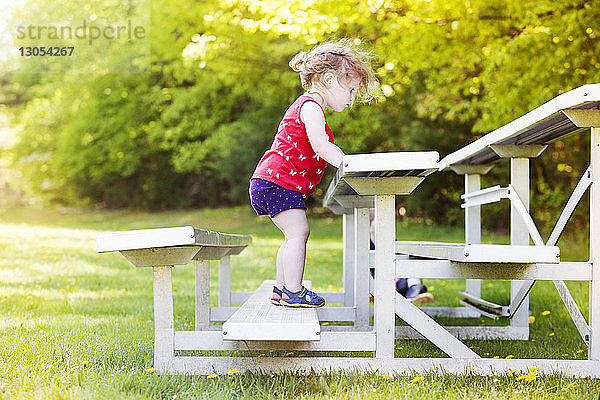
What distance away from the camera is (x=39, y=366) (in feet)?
9.50

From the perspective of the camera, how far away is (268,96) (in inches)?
699

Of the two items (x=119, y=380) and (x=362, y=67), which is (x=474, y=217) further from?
(x=119, y=380)


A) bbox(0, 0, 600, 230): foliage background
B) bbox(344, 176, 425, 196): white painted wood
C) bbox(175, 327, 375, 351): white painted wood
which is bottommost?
bbox(175, 327, 375, 351): white painted wood

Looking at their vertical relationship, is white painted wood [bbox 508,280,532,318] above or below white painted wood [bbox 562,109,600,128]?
below

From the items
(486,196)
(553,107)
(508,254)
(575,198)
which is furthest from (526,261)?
(486,196)

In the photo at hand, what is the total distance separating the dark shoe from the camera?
5.33 metres

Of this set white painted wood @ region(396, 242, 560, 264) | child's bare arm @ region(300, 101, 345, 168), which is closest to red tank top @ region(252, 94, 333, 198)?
child's bare arm @ region(300, 101, 345, 168)

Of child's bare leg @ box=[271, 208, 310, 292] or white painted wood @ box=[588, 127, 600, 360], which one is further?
child's bare leg @ box=[271, 208, 310, 292]

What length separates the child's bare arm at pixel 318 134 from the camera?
287cm

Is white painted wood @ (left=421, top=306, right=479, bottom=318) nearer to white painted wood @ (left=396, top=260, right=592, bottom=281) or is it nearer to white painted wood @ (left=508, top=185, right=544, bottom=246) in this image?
white painted wood @ (left=508, top=185, right=544, bottom=246)

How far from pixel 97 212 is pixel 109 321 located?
69.1ft

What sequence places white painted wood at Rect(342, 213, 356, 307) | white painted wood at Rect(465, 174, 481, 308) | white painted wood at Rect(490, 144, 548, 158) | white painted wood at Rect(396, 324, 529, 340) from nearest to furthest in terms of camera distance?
1. white painted wood at Rect(490, 144, 548, 158)
2. white painted wood at Rect(396, 324, 529, 340)
3. white painted wood at Rect(342, 213, 356, 307)
4. white painted wood at Rect(465, 174, 481, 308)

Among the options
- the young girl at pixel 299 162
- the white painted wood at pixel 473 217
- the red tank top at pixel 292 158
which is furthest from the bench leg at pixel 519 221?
the red tank top at pixel 292 158

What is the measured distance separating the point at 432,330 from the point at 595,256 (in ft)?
2.45
